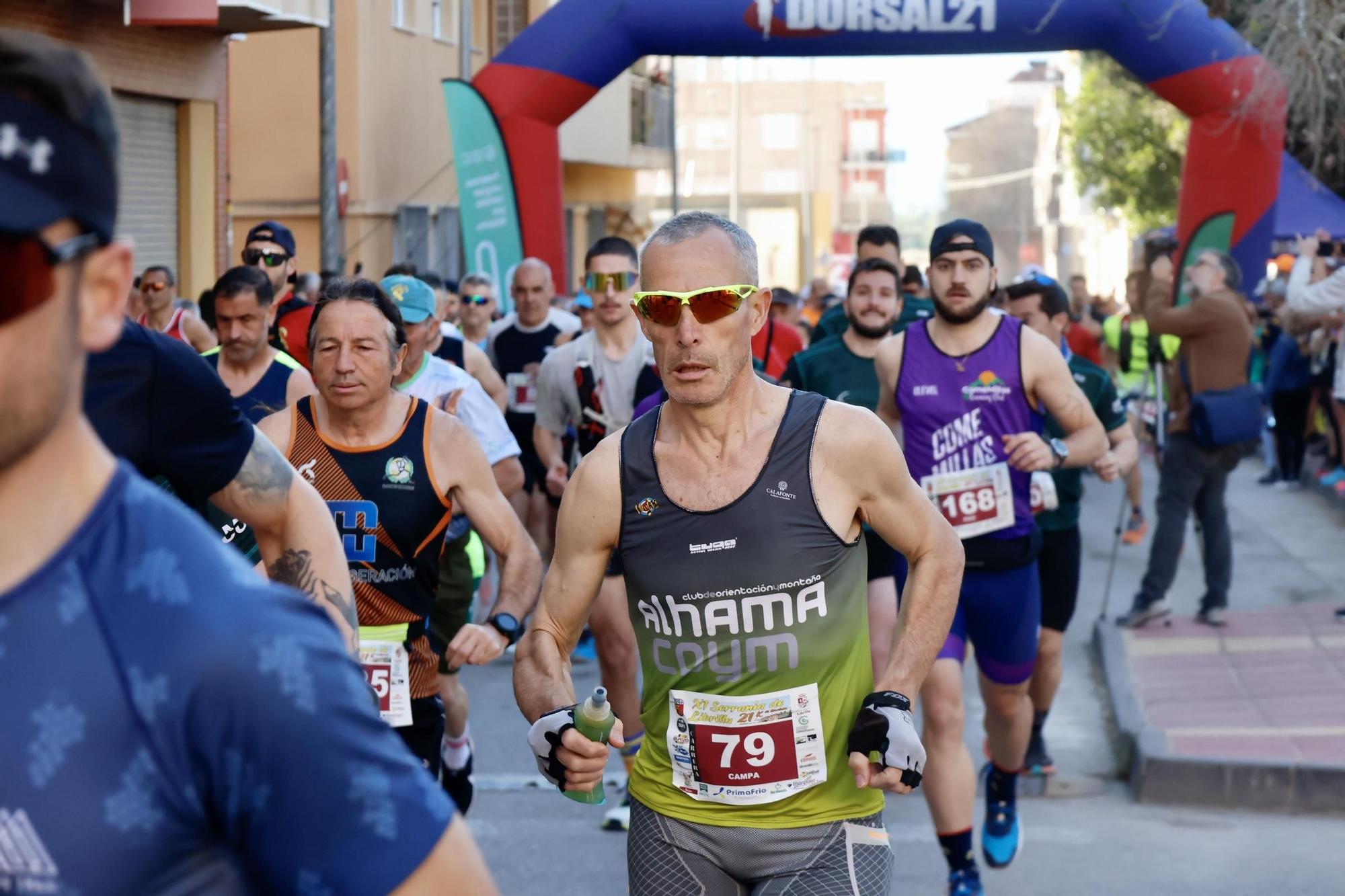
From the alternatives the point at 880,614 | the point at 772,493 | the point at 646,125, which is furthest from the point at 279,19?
the point at 646,125

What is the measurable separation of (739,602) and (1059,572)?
4356 mm

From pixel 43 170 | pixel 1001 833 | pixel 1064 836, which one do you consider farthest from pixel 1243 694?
pixel 43 170

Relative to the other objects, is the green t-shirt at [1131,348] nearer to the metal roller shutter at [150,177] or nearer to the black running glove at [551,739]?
the metal roller shutter at [150,177]

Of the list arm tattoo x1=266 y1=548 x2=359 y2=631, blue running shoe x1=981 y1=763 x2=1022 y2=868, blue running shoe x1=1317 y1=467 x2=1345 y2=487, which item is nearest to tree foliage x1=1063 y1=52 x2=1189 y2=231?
blue running shoe x1=1317 y1=467 x2=1345 y2=487

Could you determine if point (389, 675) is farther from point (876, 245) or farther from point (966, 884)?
point (876, 245)

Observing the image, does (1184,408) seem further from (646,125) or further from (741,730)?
(646,125)

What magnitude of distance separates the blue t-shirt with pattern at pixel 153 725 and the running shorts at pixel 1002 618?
487 centimetres

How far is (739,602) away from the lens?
3.66 m

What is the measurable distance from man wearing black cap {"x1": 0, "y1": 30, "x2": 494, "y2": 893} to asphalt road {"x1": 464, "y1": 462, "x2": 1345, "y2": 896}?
4828 mm

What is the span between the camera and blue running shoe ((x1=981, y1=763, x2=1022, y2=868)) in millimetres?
6273

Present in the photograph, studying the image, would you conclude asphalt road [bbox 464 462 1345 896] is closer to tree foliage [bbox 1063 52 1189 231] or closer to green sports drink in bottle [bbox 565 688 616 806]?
green sports drink in bottle [bbox 565 688 616 806]

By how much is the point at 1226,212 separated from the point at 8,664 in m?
15.8

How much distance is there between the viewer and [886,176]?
112 m

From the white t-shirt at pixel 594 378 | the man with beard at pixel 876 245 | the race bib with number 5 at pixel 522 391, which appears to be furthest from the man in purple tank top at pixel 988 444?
the race bib with number 5 at pixel 522 391
